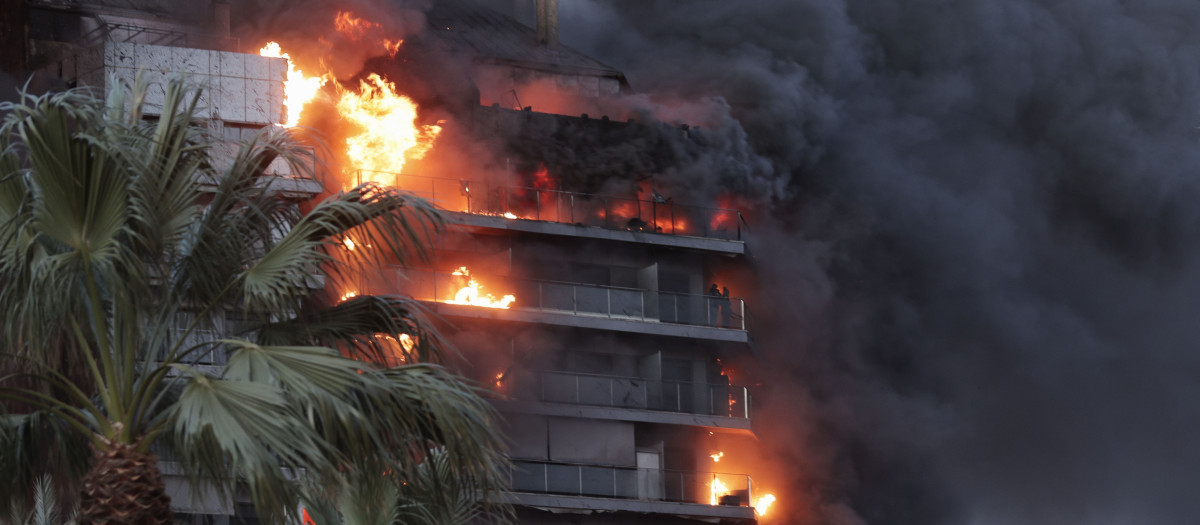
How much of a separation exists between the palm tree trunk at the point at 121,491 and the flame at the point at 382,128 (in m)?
37.8

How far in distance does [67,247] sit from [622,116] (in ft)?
151

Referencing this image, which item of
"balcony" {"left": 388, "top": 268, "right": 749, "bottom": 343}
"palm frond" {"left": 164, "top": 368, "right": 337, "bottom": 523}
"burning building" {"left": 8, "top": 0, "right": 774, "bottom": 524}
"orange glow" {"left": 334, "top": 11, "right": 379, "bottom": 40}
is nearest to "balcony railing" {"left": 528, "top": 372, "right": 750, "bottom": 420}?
"burning building" {"left": 8, "top": 0, "right": 774, "bottom": 524}

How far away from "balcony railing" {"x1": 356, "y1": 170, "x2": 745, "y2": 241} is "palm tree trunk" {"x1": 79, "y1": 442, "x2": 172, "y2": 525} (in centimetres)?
3533

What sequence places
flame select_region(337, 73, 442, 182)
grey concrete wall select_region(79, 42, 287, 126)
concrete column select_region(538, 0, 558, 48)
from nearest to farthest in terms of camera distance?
1. grey concrete wall select_region(79, 42, 287, 126)
2. flame select_region(337, 73, 442, 182)
3. concrete column select_region(538, 0, 558, 48)

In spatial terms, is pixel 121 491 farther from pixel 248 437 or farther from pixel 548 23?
pixel 548 23

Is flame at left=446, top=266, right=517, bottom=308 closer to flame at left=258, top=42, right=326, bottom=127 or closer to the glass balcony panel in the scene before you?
the glass balcony panel

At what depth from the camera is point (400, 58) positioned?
53.6 m

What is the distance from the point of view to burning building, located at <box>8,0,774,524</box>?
47.7 m

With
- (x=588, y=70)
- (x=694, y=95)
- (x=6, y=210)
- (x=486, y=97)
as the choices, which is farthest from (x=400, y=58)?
(x=6, y=210)

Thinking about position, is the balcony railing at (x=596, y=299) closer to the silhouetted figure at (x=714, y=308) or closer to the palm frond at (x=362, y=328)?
the silhouetted figure at (x=714, y=308)

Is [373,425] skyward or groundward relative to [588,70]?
groundward

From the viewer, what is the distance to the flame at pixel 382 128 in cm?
5178

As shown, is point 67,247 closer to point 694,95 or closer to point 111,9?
point 111,9

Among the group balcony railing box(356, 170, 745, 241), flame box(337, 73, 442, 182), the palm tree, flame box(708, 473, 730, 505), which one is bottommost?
the palm tree
